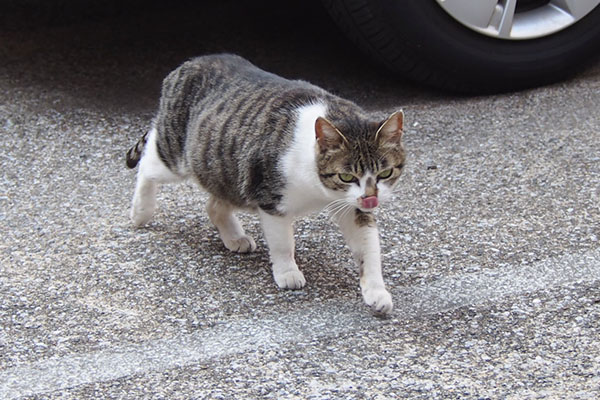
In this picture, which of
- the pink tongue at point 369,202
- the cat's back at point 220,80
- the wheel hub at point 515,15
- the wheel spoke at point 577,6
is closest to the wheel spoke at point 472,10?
the wheel hub at point 515,15

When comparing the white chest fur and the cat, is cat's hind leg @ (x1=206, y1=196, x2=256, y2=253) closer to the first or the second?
the cat

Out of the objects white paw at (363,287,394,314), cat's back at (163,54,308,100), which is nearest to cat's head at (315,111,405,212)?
white paw at (363,287,394,314)

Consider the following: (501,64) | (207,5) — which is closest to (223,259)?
(501,64)

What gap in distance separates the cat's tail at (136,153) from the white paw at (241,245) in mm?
648

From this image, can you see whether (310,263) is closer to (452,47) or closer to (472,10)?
(452,47)

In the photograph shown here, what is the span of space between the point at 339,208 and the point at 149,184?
981 millimetres

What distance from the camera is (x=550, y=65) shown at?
15.1 ft

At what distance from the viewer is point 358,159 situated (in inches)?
112

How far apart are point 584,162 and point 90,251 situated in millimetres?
2167

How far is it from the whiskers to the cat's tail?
42.4 inches

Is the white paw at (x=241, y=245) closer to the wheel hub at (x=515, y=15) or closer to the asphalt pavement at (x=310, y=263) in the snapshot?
the asphalt pavement at (x=310, y=263)

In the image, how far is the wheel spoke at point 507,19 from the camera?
4371mm

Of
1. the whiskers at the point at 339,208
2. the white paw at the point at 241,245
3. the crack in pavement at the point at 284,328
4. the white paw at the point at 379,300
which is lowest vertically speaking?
the white paw at the point at 241,245

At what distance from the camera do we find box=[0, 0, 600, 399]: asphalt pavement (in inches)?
101
